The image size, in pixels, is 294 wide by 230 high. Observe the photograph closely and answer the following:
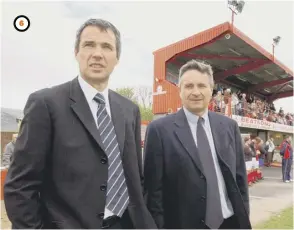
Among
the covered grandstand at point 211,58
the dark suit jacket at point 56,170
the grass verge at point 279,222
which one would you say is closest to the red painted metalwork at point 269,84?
the covered grandstand at point 211,58

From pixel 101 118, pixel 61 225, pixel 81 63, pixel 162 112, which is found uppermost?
pixel 162 112

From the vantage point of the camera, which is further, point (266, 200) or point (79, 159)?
point (266, 200)

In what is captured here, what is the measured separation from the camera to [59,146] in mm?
1591

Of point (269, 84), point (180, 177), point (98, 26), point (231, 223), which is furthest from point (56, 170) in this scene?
point (269, 84)

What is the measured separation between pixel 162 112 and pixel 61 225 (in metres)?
14.0

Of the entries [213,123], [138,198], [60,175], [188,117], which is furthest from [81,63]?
[213,123]

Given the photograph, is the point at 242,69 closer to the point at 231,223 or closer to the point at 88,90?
the point at 231,223

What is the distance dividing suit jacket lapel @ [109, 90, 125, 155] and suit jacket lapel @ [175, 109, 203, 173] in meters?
0.63

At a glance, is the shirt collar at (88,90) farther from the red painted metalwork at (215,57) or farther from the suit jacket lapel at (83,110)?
the red painted metalwork at (215,57)

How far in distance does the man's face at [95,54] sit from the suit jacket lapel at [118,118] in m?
0.17

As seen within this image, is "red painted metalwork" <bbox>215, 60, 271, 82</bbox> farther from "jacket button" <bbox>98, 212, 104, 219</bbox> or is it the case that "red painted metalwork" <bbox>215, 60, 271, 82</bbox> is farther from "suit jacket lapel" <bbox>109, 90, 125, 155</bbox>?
"jacket button" <bbox>98, 212, 104, 219</bbox>

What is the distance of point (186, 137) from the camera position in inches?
93.0

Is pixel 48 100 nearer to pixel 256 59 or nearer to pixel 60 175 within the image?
pixel 60 175

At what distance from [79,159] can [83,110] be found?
0.84ft
